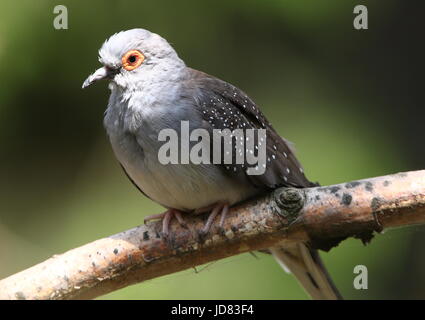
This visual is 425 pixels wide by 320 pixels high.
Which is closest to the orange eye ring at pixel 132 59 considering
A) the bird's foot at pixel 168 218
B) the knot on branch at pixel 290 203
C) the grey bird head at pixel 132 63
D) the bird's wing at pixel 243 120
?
the grey bird head at pixel 132 63

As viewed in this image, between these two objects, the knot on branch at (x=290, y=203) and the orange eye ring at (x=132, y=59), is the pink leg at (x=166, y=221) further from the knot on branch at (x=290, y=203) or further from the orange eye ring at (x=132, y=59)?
the orange eye ring at (x=132, y=59)

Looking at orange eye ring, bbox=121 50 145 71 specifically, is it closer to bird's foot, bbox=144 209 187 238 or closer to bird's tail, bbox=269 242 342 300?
bird's foot, bbox=144 209 187 238

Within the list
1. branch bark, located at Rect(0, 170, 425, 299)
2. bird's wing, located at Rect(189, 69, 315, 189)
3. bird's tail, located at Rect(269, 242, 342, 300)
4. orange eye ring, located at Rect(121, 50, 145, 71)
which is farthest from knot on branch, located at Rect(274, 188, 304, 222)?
orange eye ring, located at Rect(121, 50, 145, 71)

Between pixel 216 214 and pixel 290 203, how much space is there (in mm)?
430

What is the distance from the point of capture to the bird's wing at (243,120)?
3.42m

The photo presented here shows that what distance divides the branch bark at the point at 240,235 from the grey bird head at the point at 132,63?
2.45ft

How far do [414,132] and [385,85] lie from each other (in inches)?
19.1

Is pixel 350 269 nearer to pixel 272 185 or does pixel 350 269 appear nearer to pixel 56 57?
pixel 272 185

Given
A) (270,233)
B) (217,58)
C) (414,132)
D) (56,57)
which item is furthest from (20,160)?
(414,132)

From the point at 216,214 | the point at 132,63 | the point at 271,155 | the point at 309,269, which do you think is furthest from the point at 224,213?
the point at 132,63

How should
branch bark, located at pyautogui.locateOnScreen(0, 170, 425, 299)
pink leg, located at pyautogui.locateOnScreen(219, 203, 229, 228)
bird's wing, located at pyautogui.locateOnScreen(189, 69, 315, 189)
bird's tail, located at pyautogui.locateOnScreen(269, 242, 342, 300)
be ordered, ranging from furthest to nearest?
bird's tail, located at pyautogui.locateOnScreen(269, 242, 342, 300), bird's wing, located at pyautogui.locateOnScreen(189, 69, 315, 189), pink leg, located at pyautogui.locateOnScreen(219, 203, 229, 228), branch bark, located at pyautogui.locateOnScreen(0, 170, 425, 299)

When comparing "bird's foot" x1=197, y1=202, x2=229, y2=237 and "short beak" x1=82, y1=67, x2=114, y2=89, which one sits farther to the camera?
"short beak" x1=82, y1=67, x2=114, y2=89

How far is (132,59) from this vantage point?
3.53m

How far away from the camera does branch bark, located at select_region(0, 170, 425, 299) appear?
306 cm
